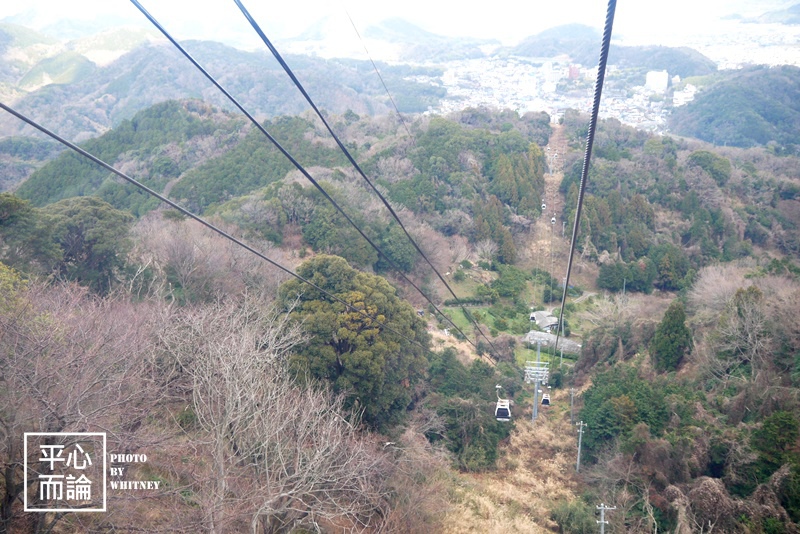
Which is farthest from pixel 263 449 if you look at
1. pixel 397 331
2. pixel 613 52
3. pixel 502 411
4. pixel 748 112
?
pixel 613 52

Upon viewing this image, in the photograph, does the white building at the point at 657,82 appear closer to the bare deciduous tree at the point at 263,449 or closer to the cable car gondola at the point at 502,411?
the cable car gondola at the point at 502,411

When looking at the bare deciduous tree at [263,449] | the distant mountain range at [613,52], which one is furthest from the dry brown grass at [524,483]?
the distant mountain range at [613,52]

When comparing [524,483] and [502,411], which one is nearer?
[524,483]

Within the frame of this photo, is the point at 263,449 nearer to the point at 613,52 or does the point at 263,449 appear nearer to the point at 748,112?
the point at 748,112

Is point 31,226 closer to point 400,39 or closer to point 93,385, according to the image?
point 93,385

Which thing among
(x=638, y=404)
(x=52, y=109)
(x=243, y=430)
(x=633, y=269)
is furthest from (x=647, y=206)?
(x=52, y=109)

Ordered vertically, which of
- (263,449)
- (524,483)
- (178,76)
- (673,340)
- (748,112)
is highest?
(178,76)

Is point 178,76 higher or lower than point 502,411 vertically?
higher
